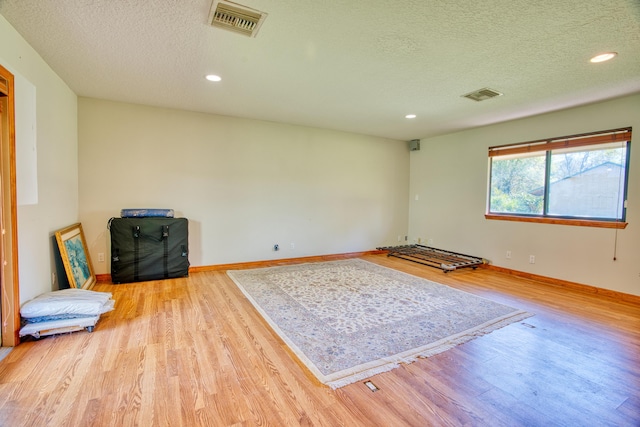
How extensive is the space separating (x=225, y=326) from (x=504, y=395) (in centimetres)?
216

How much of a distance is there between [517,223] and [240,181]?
447 centimetres

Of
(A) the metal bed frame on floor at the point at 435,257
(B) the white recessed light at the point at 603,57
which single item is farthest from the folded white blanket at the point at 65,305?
(B) the white recessed light at the point at 603,57

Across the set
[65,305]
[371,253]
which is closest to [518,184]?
[371,253]

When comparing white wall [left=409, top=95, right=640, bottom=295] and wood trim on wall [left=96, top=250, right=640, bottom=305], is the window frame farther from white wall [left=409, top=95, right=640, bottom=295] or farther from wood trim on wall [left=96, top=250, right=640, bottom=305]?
wood trim on wall [left=96, top=250, right=640, bottom=305]

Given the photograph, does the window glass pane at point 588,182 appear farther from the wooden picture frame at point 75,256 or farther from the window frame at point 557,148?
the wooden picture frame at point 75,256

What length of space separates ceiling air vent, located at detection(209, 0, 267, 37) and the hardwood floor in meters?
2.41

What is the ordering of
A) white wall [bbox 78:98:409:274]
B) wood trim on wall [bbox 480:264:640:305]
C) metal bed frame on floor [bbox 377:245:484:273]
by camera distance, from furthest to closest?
metal bed frame on floor [bbox 377:245:484:273], white wall [bbox 78:98:409:274], wood trim on wall [bbox 480:264:640:305]

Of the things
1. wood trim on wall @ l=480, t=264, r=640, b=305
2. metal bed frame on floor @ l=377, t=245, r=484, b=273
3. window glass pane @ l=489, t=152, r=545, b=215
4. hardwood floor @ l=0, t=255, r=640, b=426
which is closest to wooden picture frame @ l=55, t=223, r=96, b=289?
hardwood floor @ l=0, t=255, r=640, b=426

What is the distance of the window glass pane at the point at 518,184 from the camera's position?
4.46 meters

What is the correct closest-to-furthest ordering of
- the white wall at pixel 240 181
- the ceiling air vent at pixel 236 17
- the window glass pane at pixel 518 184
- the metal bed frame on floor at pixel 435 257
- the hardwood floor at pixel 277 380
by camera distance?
1. the hardwood floor at pixel 277 380
2. the ceiling air vent at pixel 236 17
3. the white wall at pixel 240 181
4. the window glass pane at pixel 518 184
5. the metal bed frame on floor at pixel 435 257

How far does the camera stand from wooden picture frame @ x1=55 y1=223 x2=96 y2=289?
3010mm

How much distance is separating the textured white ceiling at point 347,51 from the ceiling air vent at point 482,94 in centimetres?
12

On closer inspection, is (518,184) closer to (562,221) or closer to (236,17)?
(562,221)

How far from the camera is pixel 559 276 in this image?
4.13m
